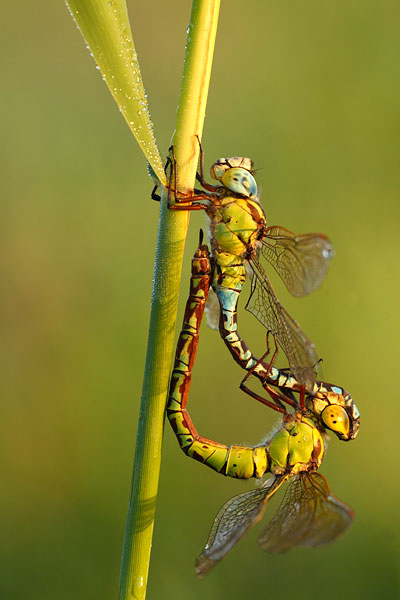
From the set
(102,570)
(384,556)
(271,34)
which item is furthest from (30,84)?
(384,556)

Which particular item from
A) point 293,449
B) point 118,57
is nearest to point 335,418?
point 293,449

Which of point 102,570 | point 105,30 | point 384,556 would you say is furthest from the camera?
point 384,556

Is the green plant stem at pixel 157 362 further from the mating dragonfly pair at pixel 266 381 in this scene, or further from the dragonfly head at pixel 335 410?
the dragonfly head at pixel 335 410

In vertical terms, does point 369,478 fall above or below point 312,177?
below

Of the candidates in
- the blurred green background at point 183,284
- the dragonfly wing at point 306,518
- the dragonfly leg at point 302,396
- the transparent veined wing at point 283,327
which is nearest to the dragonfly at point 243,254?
the transparent veined wing at point 283,327

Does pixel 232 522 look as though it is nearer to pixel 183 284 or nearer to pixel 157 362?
pixel 157 362

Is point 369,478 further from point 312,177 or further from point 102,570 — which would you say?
point 312,177

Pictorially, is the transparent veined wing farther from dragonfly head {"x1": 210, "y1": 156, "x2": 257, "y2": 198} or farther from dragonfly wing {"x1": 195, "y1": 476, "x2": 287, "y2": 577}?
dragonfly wing {"x1": 195, "y1": 476, "x2": 287, "y2": 577}


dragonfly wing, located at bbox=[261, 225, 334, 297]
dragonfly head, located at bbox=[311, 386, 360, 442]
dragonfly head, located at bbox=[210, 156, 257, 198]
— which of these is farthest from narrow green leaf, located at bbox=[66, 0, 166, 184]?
dragonfly head, located at bbox=[311, 386, 360, 442]
